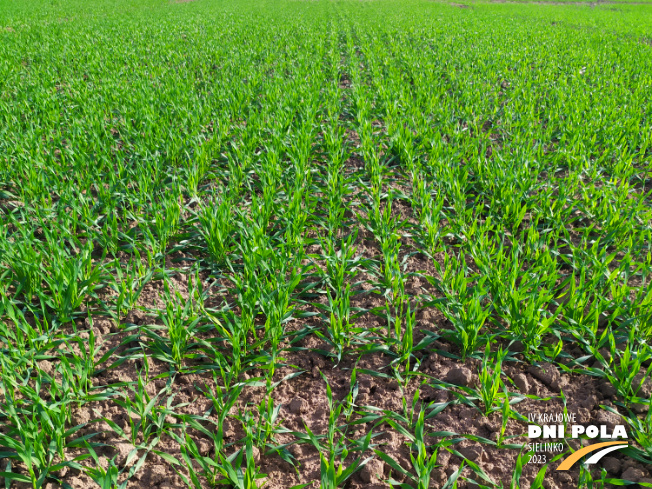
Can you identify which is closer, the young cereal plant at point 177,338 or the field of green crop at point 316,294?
the field of green crop at point 316,294

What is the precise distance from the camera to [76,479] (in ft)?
5.44

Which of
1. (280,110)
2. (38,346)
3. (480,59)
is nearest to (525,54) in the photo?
(480,59)

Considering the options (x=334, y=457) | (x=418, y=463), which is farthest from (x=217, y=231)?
(x=418, y=463)

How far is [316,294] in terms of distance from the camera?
2686 mm

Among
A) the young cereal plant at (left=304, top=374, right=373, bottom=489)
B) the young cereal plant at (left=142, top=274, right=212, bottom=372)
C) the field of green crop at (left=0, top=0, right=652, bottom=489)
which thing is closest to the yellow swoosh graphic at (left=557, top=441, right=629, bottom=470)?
the field of green crop at (left=0, top=0, right=652, bottom=489)

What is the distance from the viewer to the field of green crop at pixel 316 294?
175cm

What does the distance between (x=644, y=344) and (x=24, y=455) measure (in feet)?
9.28

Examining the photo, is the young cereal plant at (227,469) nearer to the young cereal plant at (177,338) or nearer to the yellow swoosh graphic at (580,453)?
the young cereal plant at (177,338)

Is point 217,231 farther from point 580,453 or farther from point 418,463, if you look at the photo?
point 580,453

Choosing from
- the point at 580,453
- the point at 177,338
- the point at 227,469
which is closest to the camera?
the point at 227,469

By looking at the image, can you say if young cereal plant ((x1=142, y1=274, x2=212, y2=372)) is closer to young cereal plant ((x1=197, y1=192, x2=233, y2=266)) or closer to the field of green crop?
the field of green crop

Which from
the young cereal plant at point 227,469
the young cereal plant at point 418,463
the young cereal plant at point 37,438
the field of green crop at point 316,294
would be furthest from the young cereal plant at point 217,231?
the young cereal plant at point 418,463

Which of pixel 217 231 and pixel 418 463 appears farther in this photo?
pixel 217 231

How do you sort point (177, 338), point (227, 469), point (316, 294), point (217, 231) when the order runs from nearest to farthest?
point (227, 469)
point (177, 338)
point (316, 294)
point (217, 231)
